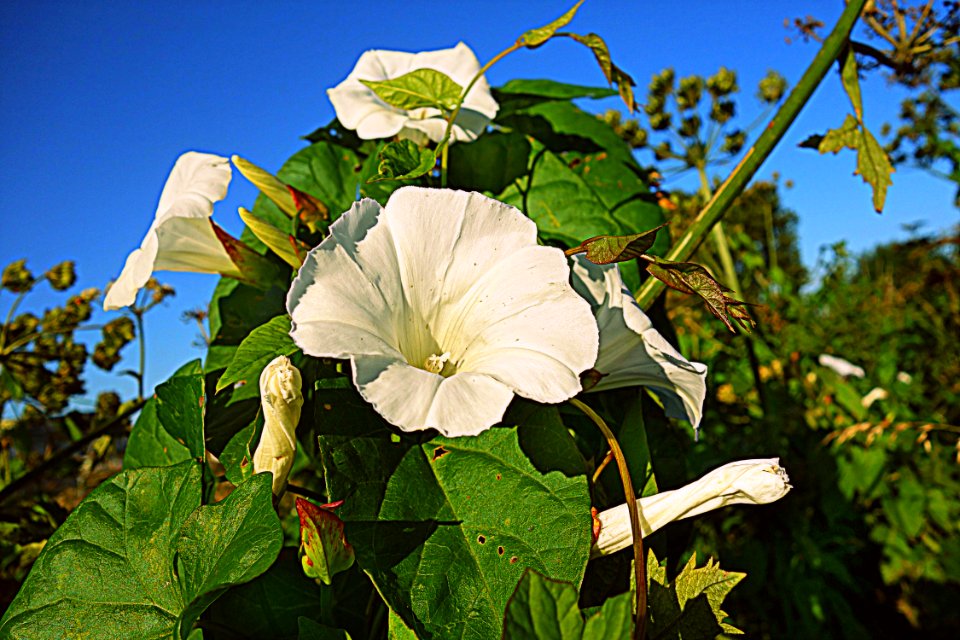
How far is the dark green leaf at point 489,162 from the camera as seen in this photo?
0.84 metres

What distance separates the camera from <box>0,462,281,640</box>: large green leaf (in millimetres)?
498

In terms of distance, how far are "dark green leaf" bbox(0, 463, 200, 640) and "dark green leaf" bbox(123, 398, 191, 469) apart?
0.40 feet

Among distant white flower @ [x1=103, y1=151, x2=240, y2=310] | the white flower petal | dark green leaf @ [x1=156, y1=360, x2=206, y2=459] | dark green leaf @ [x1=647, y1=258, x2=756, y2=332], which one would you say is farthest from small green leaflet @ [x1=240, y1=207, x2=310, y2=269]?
dark green leaf @ [x1=647, y1=258, x2=756, y2=332]

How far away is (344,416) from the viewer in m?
0.55

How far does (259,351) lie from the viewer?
590mm

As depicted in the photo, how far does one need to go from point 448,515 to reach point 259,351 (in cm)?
22

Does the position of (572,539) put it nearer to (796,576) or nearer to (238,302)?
(238,302)

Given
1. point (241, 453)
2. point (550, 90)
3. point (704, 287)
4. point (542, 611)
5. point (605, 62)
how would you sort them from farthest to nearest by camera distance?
point (550, 90) → point (605, 62) → point (241, 453) → point (704, 287) → point (542, 611)

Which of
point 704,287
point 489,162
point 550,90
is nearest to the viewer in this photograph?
point 704,287

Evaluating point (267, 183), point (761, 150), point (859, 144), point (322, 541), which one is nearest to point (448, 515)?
point (322, 541)

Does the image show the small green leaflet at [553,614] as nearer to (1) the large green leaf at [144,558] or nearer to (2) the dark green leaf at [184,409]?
(1) the large green leaf at [144,558]

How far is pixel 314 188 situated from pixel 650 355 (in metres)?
0.50

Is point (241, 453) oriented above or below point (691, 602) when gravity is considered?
above

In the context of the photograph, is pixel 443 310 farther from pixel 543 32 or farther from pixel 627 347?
pixel 543 32
